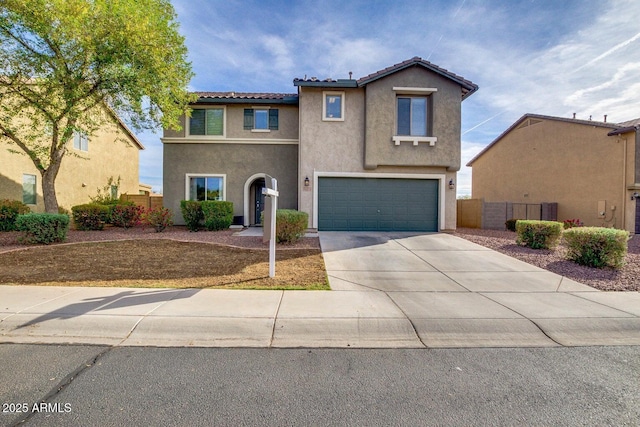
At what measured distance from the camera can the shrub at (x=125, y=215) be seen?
13.1m

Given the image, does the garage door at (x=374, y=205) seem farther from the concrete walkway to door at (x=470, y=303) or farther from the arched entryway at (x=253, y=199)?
the concrete walkway to door at (x=470, y=303)

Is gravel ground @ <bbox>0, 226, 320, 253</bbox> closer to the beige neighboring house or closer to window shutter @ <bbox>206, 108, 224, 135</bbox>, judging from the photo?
the beige neighboring house

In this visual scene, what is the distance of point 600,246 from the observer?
730 centimetres

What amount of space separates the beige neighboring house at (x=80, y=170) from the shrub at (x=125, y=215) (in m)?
2.66

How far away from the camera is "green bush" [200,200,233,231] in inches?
484

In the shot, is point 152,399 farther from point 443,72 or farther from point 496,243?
point 443,72

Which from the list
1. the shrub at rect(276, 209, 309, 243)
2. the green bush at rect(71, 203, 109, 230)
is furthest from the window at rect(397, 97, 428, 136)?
the green bush at rect(71, 203, 109, 230)

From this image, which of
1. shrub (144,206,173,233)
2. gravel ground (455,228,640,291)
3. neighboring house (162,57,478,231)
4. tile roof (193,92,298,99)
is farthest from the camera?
tile roof (193,92,298,99)

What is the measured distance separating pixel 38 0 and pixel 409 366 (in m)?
13.0

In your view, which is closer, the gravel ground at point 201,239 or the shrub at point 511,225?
the gravel ground at point 201,239

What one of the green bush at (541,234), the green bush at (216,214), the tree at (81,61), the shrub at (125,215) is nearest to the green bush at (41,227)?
the tree at (81,61)

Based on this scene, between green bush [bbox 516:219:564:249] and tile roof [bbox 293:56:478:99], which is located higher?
tile roof [bbox 293:56:478:99]

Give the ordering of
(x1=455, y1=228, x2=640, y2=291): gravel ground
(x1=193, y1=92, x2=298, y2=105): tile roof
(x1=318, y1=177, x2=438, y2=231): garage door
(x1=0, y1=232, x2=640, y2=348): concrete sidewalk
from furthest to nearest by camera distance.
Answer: (x1=193, y1=92, x2=298, y2=105): tile roof < (x1=318, y1=177, x2=438, y2=231): garage door < (x1=455, y1=228, x2=640, y2=291): gravel ground < (x1=0, y1=232, x2=640, y2=348): concrete sidewalk

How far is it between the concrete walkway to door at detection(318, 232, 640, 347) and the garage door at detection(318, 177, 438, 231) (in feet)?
13.7
